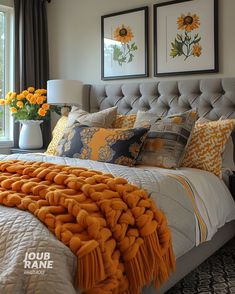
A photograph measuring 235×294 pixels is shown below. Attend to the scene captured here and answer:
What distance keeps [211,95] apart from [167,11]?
0.96 meters

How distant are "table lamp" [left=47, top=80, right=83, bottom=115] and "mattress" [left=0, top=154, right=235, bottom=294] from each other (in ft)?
4.01

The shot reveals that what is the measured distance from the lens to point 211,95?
2.91 metres

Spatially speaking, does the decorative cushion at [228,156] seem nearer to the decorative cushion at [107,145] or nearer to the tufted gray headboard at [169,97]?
the tufted gray headboard at [169,97]

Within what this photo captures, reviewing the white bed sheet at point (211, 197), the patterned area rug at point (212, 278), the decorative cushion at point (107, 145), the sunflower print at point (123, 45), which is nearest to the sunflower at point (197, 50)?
the sunflower print at point (123, 45)

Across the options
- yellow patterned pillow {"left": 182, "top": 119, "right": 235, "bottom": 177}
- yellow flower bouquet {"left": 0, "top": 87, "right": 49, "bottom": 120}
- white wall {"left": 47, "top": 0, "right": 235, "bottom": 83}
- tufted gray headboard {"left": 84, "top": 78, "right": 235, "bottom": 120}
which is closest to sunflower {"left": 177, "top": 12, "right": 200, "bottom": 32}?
white wall {"left": 47, "top": 0, "right": 235, "bottom": 83}

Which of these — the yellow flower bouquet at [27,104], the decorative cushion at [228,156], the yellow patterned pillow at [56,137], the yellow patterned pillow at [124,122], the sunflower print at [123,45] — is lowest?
the decorative cushion at [228,156]

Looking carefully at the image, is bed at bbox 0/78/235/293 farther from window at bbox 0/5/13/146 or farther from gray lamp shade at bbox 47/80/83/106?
window at bbox 0/5/13/146

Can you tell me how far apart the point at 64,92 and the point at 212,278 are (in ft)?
7.37

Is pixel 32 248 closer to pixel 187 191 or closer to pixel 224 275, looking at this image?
pixel 187 191

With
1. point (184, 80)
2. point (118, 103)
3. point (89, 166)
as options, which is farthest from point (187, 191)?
point (118, 103)

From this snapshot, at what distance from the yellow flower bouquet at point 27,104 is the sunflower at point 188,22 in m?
1.55

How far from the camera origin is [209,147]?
95.3 inches

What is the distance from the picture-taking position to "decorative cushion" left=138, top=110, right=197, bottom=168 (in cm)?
233

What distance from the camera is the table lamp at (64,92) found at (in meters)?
3.54
